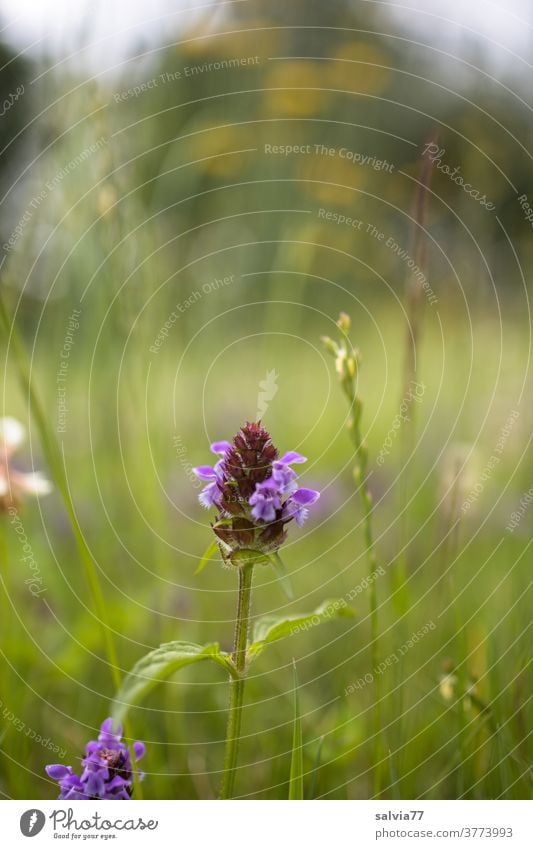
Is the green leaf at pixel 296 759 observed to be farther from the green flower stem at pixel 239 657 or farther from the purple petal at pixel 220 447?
the purple petal at pixel 220 447

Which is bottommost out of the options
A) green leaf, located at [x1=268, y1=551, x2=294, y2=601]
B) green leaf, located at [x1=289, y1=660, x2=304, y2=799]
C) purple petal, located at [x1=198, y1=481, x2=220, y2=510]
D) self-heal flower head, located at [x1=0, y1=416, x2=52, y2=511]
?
green leaf, located at [x1=289, y1=660, x2=304, y2=799]

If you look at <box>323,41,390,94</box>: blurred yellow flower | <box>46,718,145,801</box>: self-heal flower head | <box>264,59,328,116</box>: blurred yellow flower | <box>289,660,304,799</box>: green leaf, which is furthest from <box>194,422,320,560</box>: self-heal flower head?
<box>323,41,390,94</box>: blurred yellow flower

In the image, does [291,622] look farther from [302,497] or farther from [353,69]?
[353,69]

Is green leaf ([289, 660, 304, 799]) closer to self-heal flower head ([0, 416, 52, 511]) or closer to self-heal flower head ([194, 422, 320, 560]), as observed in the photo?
self-heal flower head ([194, 422, 320, 560])

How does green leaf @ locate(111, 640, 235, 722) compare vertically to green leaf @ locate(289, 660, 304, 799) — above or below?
above

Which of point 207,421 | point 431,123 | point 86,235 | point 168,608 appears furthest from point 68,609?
point 431,123

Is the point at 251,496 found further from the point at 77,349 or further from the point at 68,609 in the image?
the point at 77,349

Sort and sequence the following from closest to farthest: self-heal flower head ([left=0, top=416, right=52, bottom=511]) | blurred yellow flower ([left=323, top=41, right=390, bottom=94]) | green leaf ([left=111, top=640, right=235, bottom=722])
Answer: green leaf ([left=111, top=640, right=235, bottom=722]) < self-heal flower head ([left=0, top=416, right=52, bottom=511]) < blurred yellow flower ([left=323, top=41, right=390, bottom=94])
